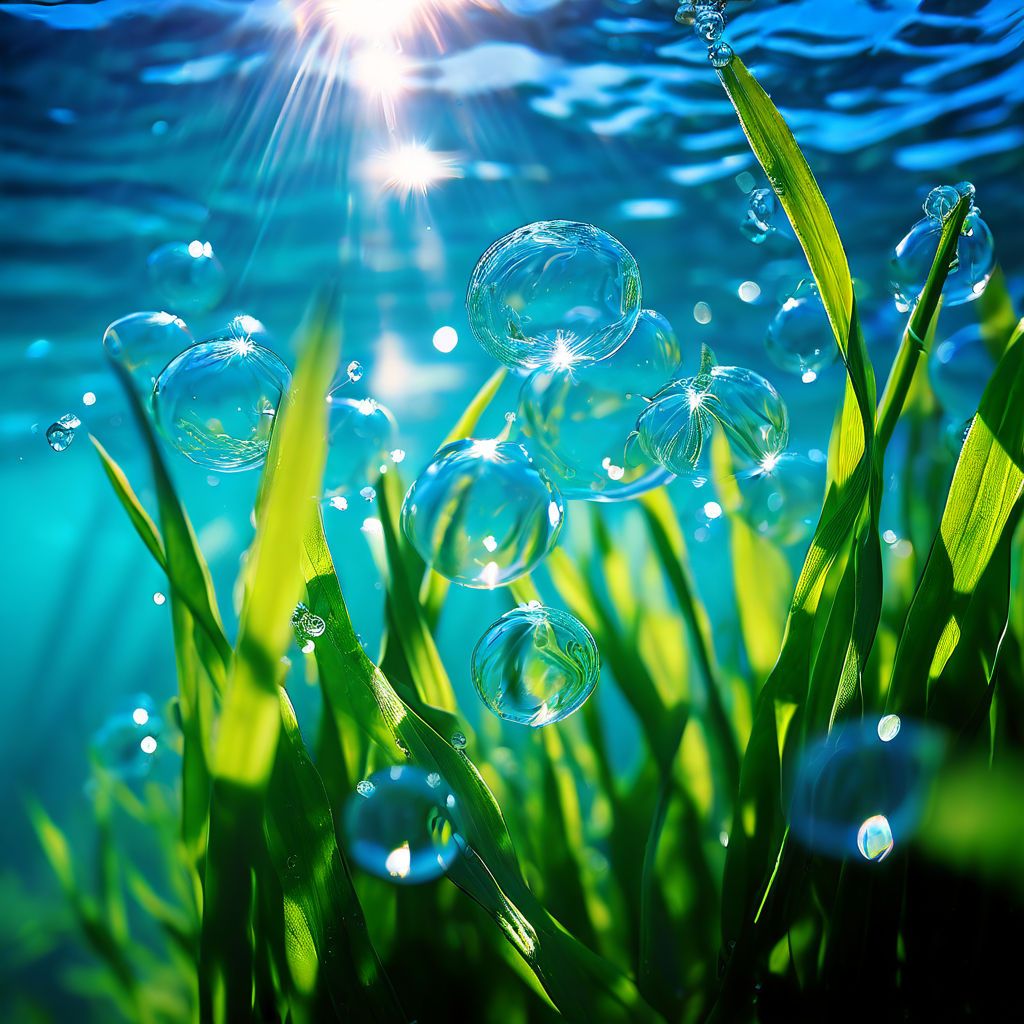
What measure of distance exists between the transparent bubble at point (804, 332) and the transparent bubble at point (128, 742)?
6.74ft

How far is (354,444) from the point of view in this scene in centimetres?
177

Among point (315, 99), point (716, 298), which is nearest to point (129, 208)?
point (315, 99)

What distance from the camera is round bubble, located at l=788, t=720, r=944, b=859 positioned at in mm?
1118

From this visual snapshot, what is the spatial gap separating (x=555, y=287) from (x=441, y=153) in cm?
415

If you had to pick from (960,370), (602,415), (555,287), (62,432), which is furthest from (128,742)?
(960,370)

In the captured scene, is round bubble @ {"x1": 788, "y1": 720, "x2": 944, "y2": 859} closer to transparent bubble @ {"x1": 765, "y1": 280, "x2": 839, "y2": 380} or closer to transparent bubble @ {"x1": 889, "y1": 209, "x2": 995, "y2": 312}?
transparent bubble @ {"x1": 889, "y1": 209, "x2": 995, "y2": 312}

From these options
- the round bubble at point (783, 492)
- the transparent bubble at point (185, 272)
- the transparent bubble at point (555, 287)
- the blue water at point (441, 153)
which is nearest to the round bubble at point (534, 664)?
the transparent bubble at point (555, 287)

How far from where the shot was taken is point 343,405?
1.83 m

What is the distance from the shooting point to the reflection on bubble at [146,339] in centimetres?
192

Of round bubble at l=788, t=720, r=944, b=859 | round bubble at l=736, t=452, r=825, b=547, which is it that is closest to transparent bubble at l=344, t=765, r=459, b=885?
round bubble at l=788, t=720, r=944, b=859

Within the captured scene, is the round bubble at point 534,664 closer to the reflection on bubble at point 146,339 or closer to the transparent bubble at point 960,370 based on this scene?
the reflection on bubble at point 146,339

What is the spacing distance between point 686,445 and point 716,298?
6259 mm

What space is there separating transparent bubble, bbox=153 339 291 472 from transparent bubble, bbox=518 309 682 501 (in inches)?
23.3

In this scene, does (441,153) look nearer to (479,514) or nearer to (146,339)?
(146,339)
